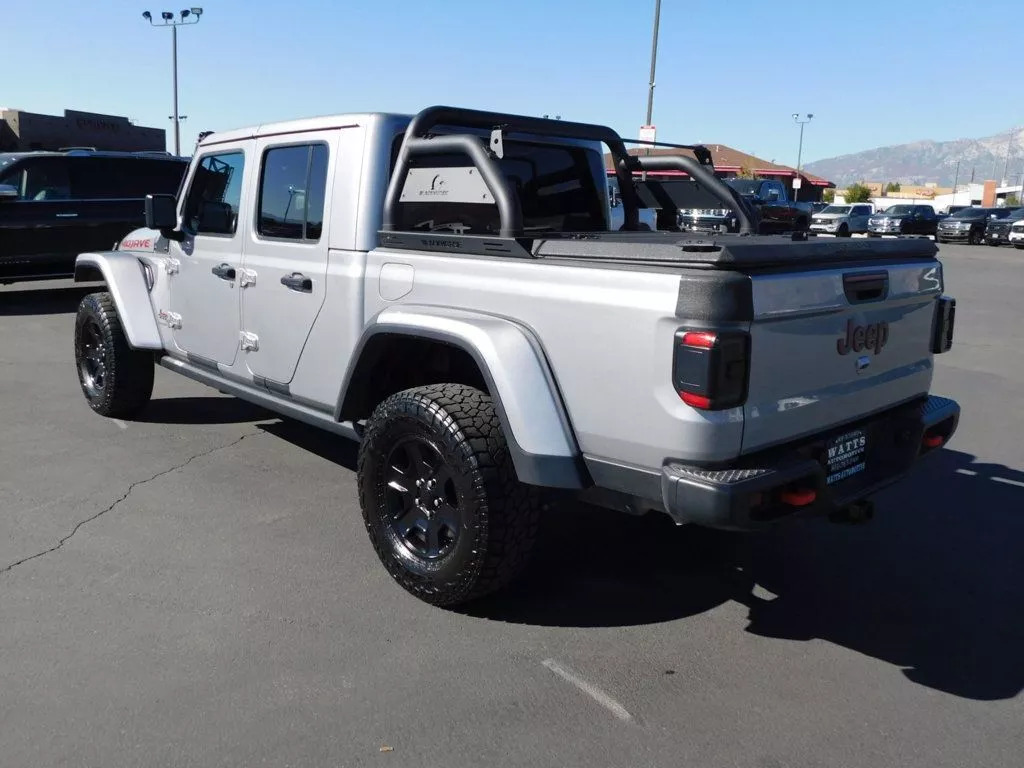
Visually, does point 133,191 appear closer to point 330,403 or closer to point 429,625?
point 330,403

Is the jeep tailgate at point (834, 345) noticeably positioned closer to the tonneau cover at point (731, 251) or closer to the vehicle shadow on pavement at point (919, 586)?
Answer: the tonneau cover at point (731, 251)

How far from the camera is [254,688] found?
3.02 m

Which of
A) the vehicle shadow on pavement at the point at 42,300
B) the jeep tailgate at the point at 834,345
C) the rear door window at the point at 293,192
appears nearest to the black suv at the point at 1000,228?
the vehicle shadow on pavement at the point at 42,300

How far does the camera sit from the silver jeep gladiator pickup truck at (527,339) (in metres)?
2.93

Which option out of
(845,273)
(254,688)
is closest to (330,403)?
(254,688)

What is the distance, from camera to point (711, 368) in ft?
9.17

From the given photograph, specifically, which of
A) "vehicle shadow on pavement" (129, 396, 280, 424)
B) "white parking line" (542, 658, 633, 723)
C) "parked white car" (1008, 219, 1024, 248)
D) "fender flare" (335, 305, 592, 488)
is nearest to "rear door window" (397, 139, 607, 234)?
"fender flare" (335, 305, 592, 488)

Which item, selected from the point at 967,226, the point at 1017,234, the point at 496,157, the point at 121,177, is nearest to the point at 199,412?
the point at 496,157

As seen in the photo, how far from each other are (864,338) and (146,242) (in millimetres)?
4373

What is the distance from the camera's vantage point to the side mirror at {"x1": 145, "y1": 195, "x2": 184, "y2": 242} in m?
5.19

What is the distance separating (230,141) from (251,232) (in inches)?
25.1

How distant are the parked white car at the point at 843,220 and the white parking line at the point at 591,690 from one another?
33238 millimetres

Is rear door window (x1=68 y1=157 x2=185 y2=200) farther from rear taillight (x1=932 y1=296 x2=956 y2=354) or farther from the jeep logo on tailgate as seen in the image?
the jeep logo on tailgate

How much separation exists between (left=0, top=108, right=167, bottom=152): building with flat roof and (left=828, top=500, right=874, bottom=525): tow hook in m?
26.7
